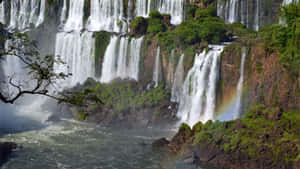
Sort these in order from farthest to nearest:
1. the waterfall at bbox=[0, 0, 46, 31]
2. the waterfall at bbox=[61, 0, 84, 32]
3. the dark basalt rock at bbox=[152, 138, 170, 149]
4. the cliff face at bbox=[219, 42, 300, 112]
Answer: the waterfall at bbox=[0, 0, 46, 31], the waterfall at bbox=[61, 0, 84, 32], the dark basalt rock at bbox=[152, 138, 170, 149], the cliff face at bbox=[219, 42, 300, 112]

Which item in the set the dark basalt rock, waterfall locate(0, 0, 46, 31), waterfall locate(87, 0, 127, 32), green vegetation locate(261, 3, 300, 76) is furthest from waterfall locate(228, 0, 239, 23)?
waterfall locate(0, 0, 46, 31)

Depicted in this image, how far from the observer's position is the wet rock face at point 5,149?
17.8 meters

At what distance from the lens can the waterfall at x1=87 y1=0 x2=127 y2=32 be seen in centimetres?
4069

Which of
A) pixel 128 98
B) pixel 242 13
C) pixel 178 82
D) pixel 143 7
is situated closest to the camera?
pixel 178 82

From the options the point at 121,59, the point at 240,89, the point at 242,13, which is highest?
the point at 242,13

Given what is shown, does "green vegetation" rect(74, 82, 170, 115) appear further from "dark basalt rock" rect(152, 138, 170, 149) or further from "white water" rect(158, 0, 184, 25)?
"white water" rect(158, 0, 184, 25)

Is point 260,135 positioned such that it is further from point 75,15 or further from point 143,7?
point 75,15

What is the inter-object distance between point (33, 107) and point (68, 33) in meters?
8.66

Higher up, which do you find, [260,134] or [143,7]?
[143,7]

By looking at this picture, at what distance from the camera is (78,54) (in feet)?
113

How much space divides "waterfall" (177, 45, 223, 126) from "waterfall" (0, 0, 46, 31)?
2519 centimetres

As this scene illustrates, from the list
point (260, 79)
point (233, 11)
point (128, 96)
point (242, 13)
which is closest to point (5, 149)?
point (128, 96)

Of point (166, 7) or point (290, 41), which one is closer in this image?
point (290, 41)

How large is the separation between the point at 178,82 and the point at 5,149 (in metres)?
14.7
